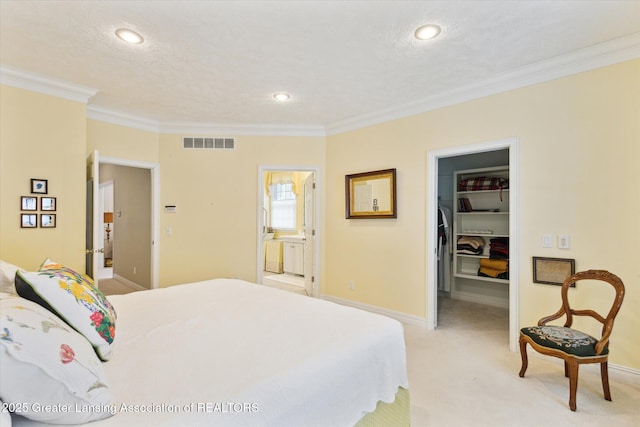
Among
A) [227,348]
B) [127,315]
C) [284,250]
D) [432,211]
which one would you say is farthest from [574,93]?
[284,250]

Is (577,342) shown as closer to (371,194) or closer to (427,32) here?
(427,32)

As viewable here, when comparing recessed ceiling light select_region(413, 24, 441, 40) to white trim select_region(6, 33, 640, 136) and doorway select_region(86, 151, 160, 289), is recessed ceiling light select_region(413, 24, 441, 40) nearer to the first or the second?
white trim select_region(6, 33, 640, 136)

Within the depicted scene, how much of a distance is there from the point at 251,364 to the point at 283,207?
6.22 metres

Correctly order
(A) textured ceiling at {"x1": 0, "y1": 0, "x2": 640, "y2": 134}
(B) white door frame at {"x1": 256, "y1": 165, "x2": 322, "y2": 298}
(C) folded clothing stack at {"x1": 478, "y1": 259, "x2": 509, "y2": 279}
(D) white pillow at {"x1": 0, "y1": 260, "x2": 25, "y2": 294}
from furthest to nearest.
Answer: (B) white door frame at {"x1": 256, "y1": 165, "x2": 322, "y2": 298} < (C) folded clothing stack at {"x1": 478, "y1": 259, "x2": 509, "y2": 279} < (A) textured ceiling at {"x1": 0, "y1": 0, "x2": 640, "y2": 134} < (D) white pillow at {"x1": 0, "y1": 260, "x2": 25, "y2": 294}

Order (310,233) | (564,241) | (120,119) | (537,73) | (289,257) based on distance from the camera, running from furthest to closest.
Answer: (289,257), (310,233), (120,119), (537,73), (564,241)

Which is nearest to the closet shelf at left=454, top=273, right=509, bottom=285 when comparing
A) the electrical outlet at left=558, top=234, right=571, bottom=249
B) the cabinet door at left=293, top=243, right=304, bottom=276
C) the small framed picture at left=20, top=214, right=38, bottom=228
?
the electrical outlet at left=558, top=234, right=571, bottom=249

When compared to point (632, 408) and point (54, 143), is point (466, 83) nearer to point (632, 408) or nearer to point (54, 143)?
point (632, 408)

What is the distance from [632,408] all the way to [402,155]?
9.33 feet

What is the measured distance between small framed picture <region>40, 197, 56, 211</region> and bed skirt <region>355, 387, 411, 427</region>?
340 centimetres

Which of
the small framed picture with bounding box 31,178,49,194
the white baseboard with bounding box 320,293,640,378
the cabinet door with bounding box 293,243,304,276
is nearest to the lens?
the white baseboard with bounding box 320,293,640,378

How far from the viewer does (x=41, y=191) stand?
3.03 meters

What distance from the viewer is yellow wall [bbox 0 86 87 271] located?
112 inches

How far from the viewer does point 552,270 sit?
2736mm

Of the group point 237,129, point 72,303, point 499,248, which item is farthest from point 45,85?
point 499,248
